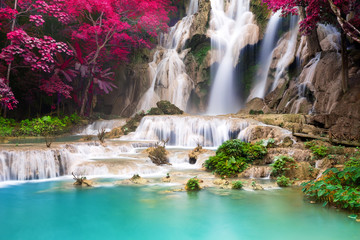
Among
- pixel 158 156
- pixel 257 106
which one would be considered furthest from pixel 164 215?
pixel 257 106

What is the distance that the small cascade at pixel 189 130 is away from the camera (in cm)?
1401

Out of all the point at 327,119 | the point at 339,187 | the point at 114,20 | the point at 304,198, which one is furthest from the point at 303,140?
the point at 114,20

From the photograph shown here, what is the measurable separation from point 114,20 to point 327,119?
45.4 feet

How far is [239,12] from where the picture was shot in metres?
25.3

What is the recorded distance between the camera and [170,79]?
24.3m

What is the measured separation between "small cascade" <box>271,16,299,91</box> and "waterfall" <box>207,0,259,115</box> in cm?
289

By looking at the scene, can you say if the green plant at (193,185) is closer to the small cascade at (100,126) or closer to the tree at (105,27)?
the small cascade at (100,126)

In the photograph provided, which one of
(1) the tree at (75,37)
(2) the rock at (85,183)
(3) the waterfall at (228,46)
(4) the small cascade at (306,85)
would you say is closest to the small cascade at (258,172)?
(2) the rock at (85,183)

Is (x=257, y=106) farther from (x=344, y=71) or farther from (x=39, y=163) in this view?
(x=39, y=163)

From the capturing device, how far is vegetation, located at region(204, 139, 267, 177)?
349 inches

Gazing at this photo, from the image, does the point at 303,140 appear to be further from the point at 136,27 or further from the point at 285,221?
the point at 136,27

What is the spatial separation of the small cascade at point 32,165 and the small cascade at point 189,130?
5784 mm

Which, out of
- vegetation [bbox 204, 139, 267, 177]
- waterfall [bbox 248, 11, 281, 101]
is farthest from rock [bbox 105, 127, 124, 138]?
waterfall [bbox 248, 11, 281, 101]

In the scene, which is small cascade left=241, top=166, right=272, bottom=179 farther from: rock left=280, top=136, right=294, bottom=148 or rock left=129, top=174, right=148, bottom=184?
rock left=129, top=174, right=148, bottom=184
